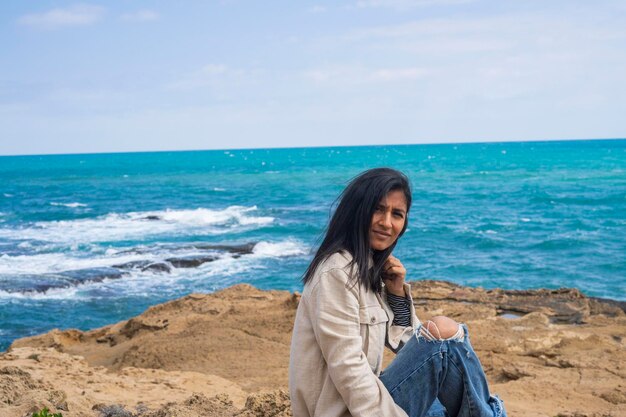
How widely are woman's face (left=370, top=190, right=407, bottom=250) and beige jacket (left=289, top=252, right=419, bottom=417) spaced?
0.85 ft

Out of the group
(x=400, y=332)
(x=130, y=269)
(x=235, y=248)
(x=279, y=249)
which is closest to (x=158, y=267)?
(x=130, y=269)

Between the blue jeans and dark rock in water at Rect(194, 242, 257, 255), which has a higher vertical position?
the blue jeans

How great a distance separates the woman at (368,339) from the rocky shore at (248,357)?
1588mm

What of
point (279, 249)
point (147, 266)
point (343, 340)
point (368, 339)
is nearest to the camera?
point (343, 340)

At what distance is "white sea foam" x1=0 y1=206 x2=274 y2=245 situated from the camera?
24.5 meters

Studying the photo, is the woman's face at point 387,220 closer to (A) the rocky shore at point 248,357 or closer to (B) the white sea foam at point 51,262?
(A) the rocky shore at point 248,357

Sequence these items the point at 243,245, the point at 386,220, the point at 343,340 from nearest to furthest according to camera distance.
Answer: the point at 343,340, the point at 386,220, the point at 243,245

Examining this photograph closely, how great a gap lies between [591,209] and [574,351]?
25386mm

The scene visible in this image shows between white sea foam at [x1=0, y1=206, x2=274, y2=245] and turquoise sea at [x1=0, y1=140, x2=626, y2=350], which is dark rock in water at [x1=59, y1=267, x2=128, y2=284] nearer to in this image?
turquoise sea at [x1=0, y1=140, x2=626, y2=350]

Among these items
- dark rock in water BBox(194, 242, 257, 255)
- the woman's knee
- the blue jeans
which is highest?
the woman's knee

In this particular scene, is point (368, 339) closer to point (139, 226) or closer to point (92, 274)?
point (92, 274)

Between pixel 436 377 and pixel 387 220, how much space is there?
2.47ft

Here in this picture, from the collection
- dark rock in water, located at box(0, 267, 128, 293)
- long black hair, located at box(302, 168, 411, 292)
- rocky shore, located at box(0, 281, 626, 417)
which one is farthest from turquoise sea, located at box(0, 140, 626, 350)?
rocky shore, located at box(0, 281, 626, 417)

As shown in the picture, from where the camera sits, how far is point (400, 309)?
3.49 meters
